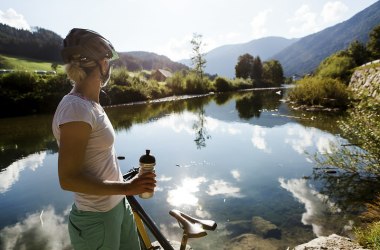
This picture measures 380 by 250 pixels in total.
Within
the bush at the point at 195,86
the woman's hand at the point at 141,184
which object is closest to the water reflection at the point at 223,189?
the woman's hand at the point at 141,184

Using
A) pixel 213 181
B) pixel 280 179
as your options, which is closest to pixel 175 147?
pixel 213 181

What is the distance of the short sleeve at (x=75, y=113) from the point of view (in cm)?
191

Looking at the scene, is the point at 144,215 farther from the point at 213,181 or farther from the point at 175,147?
the point at 175,147

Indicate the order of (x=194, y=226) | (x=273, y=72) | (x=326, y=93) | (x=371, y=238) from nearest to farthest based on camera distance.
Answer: (x=194, y=226)
(x=371, y=238)
(x=326, y=93)
(x=273, y=72)

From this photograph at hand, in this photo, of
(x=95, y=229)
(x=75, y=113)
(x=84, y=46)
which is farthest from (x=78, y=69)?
(x=95, y=229)

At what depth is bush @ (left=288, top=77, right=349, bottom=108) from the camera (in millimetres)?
27297

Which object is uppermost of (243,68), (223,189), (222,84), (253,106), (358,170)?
(243,68)

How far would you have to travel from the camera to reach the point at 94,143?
211cm

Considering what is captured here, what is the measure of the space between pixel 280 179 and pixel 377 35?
223 ft

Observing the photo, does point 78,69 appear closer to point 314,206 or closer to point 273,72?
point 314,206

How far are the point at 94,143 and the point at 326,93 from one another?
2894 cm

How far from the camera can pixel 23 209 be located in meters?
8.58

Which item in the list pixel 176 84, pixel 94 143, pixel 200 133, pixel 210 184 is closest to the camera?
pixel 94 143

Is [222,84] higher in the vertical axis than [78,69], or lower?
lower
